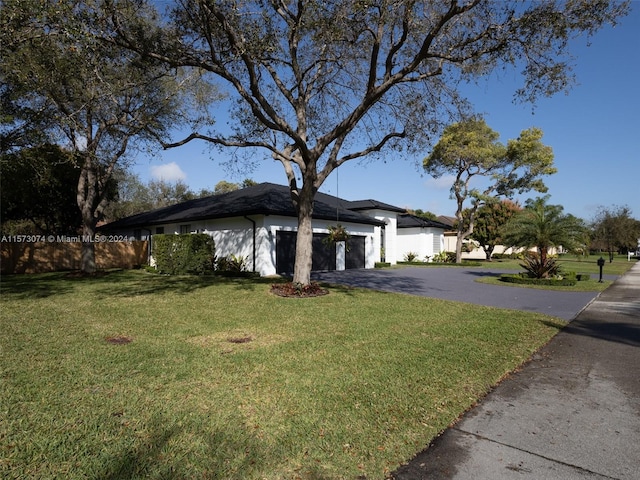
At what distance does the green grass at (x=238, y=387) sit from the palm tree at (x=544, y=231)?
351 inches

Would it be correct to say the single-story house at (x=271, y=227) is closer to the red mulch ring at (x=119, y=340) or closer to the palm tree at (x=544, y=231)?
the palm tree at (x=544, y=231)

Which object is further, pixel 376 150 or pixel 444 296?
pixel 376 150

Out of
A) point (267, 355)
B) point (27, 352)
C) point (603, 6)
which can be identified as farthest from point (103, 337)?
point (603, 6)

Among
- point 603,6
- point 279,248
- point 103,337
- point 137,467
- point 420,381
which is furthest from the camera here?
point 279,248

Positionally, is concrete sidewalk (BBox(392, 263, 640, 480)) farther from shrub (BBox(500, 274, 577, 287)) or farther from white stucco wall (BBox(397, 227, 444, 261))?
white stucco wall (BBox(397, 227, 444, 261))

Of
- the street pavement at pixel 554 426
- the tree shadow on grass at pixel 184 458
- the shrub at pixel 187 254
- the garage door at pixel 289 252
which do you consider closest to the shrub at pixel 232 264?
the shrub at pixel 187 254

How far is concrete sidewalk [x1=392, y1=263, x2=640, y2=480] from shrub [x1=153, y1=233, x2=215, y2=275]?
577 inches

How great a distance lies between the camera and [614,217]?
1647 inches

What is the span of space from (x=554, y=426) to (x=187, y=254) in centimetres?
1596

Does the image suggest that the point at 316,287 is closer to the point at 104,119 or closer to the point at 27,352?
the point at 27,352

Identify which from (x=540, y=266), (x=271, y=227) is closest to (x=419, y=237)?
(x=540, y=266)

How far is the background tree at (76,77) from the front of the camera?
7.84 meters

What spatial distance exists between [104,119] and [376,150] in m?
11.1

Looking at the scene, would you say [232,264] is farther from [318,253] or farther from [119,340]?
[119,340]
